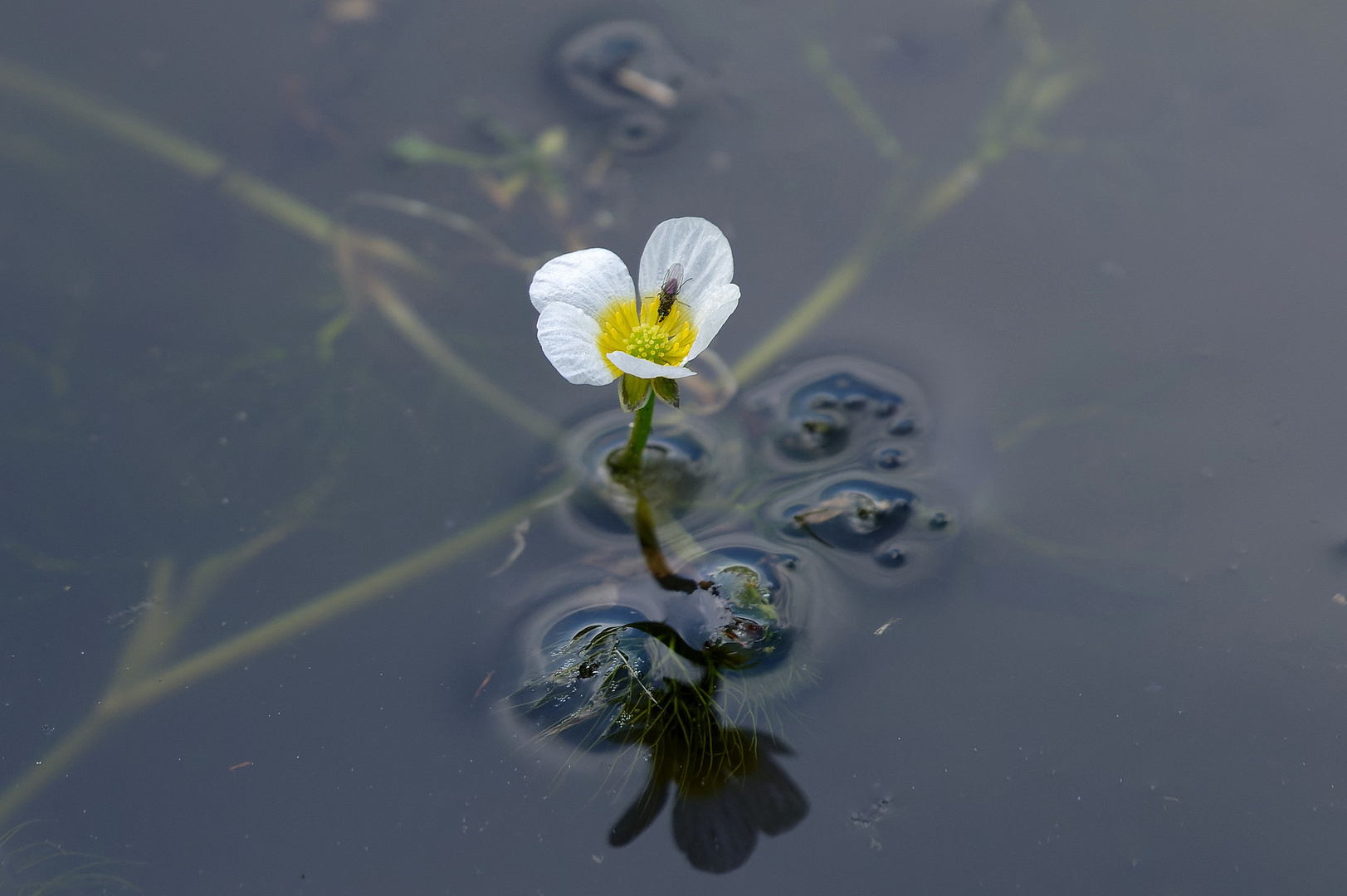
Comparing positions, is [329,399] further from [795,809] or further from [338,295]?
[795,809]

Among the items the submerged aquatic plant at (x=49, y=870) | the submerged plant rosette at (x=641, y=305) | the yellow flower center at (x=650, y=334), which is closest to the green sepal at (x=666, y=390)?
the submerged plant rosette at (x=641, y=305)

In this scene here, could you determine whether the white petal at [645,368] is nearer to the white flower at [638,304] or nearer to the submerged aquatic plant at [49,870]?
the white flower at [638,304]

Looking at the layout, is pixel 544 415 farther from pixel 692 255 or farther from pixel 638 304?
pixel 692 255

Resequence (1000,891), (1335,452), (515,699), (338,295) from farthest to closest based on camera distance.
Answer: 1. (338,295)
2. (1335,452)
3. (515,699)
4. (1000,891)

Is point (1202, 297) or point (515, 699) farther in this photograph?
point (1202, 297)

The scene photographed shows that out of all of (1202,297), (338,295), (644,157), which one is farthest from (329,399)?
(1202,297)

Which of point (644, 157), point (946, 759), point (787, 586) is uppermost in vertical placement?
point (644, 157)

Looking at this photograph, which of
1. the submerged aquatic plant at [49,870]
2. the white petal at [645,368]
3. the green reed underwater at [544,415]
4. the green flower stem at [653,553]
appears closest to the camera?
the white petal at [645,368]
